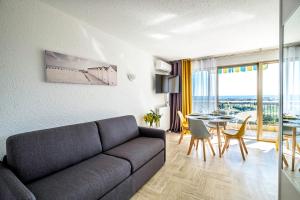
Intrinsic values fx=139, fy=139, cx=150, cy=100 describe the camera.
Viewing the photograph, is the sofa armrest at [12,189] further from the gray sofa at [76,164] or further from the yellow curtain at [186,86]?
the yellow curtain at [186,86]

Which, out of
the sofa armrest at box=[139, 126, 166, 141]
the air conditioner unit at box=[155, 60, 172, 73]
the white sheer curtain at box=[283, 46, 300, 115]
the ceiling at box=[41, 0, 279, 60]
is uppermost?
the ceiling at box=[41, 0, 279, 60]

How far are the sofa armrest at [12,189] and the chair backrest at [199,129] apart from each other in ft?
7.98

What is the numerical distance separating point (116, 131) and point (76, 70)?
109 cm

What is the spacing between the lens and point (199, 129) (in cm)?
269

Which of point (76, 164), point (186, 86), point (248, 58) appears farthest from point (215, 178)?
point (248, 58)

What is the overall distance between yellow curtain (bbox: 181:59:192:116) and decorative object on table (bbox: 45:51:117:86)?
262cm

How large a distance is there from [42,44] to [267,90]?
484 centimetres

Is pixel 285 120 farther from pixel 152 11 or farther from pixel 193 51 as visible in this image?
pixel 193 51

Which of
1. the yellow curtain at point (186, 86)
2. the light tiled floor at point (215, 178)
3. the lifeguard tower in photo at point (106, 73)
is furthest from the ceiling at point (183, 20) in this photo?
the light tiled floor at point (215, 178)

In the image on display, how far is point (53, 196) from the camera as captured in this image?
1.05m

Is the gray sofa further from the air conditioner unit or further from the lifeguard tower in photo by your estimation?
the air conditioner unit

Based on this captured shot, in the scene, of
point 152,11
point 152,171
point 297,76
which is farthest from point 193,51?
point 152,171

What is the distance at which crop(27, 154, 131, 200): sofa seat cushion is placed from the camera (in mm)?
1108

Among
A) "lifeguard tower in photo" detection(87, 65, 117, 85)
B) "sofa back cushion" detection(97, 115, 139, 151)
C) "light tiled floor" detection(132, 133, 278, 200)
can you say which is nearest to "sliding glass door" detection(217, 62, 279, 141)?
"light tiled floor" detection(132, 133, 278, 200)
